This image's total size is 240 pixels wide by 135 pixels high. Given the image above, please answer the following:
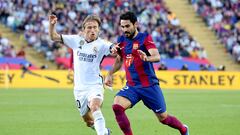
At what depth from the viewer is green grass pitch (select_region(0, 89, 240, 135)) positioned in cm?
1488

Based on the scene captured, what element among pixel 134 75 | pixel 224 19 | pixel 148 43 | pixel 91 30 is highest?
pixel 91 30

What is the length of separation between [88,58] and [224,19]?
3338 centimetres

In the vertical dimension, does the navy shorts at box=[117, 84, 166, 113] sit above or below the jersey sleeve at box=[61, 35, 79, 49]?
below

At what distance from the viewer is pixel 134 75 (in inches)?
466

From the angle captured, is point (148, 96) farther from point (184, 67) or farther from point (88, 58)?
point (184, 67)

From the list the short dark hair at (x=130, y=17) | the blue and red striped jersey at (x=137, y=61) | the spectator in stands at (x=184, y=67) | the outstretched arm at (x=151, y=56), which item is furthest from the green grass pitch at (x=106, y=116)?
the spectator in stands at (x=184, y=67)

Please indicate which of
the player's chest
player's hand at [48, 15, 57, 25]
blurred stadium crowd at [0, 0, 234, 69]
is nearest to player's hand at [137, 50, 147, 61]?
the player's chest

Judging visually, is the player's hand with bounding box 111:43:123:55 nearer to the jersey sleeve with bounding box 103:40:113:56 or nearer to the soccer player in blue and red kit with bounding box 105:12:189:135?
the soccer player in blue and red kit with bounding box 105:12:189:135

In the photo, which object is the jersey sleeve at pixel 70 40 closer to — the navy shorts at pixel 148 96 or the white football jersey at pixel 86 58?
the white football jersey at pixel 86 58

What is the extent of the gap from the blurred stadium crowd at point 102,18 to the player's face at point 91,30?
971 inches

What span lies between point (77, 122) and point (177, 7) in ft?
101

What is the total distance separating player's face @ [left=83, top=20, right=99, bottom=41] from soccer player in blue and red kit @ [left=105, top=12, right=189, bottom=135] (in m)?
0.46

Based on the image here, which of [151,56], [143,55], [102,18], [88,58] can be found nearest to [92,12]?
[102,18]

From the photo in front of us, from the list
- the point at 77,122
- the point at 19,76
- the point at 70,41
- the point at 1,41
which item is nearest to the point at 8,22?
the point at 1,41
